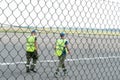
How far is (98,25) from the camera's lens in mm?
4973

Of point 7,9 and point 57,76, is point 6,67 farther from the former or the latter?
point 7,9

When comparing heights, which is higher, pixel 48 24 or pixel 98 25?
pixel 48 24

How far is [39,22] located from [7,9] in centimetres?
47

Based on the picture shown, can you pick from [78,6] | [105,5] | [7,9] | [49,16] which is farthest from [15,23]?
[105,5]

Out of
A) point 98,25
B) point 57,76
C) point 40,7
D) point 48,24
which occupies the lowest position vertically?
point 57,76

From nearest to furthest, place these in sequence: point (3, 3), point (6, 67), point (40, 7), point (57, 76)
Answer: point (3, 3) → point (40, 7) → point (57, 76) → point (6, 67)

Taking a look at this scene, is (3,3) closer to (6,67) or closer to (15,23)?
(15,23)

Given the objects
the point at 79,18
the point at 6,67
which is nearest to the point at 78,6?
the point at 79,18

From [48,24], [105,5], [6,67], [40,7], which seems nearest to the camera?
[40,7]

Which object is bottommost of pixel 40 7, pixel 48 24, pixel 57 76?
pixel 57 76

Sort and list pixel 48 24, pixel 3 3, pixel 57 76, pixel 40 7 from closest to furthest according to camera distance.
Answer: pixel 3 3 → pixel 40 7 → pixel 48 24 → pixel 57 76

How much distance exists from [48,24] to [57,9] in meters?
0.20

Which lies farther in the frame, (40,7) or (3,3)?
(40,7)

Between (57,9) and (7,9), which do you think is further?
(57,9)
